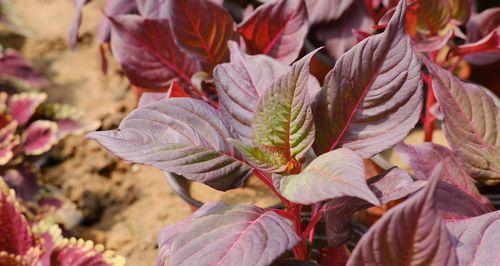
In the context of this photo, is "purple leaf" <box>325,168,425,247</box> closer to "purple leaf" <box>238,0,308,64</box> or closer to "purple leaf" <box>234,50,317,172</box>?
"purple leaf" <box>234,50,317,172</box>

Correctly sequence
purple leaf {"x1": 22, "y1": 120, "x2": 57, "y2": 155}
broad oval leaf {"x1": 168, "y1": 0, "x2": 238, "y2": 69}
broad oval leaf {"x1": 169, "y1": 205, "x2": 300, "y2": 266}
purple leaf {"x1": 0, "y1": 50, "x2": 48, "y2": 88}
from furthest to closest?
purple leaf {"x1": 0, "y1": 50, "x2": 48, "y2": 88}
purple leaf {"x1": 22, "y1": 120, "x2": 57, "y2": 155}
broad oval leaf {"x1": 168, "y1": 0, "x2": 238, "y2": 69}
broad oval leaf {"x1": 169, "y1": 205, "x2": 300, "y2": 266}

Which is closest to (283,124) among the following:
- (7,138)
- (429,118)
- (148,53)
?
(148,53)

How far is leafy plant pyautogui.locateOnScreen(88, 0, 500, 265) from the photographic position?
2.32 ft

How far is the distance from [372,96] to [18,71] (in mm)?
1243

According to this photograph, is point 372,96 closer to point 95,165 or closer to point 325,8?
point 325,8

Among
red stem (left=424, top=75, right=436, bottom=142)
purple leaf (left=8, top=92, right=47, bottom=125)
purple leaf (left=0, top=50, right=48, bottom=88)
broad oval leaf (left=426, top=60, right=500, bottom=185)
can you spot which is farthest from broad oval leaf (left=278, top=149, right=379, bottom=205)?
purple leaf (left=0, top=50, right=48, bottom=88)

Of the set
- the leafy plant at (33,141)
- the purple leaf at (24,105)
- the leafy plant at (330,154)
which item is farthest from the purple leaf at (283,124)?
the purple leaf at (24,105)

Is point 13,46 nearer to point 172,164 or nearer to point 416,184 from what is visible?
point 172,164

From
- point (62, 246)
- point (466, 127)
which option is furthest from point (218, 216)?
point (62, 246)

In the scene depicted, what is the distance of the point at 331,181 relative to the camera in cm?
73

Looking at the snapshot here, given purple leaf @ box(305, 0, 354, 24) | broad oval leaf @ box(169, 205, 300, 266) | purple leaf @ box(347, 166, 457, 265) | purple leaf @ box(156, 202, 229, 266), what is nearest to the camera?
purple leaf @ box(347, 166, 457, 265)

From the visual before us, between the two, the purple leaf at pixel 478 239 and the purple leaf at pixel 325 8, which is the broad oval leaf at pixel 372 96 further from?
the purple leaf at pixel 325 8

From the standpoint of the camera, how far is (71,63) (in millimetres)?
2043

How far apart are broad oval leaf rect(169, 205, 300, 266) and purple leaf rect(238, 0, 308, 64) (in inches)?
17.7
